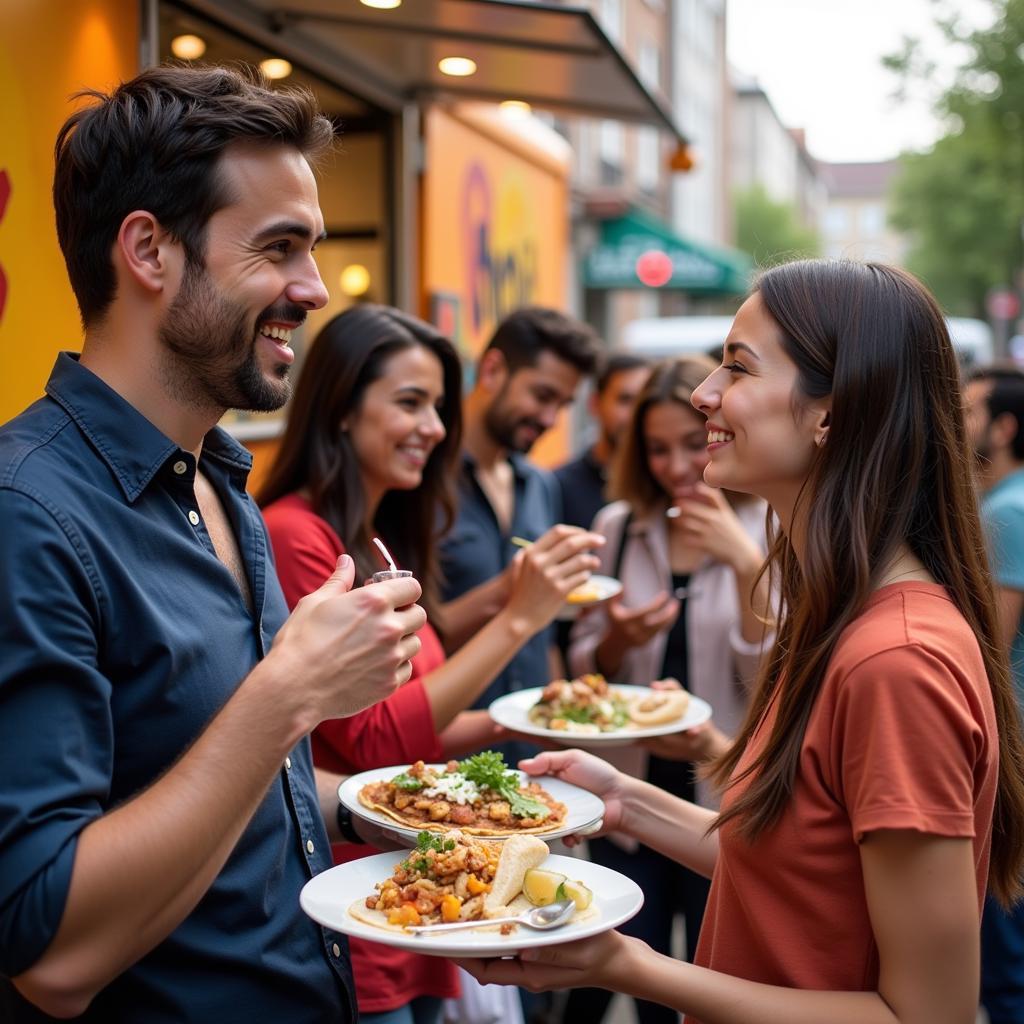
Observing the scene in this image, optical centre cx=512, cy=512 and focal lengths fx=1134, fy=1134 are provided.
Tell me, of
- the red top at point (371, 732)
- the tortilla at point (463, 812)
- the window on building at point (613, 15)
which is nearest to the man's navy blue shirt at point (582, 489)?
the red top at point (371, 732)

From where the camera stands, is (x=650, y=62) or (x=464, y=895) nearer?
(x=464, y=895)

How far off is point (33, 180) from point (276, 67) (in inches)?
88.7

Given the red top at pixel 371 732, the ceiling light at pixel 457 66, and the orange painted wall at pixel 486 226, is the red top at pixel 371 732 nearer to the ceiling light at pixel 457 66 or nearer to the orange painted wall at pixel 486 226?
the ceiling light at pixel 457 66

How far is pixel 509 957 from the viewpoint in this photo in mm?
1881

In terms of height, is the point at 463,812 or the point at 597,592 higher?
the point at 597,592

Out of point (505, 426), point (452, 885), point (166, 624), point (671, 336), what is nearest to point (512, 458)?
point (505, 426)

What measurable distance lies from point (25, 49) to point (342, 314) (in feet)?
3.90

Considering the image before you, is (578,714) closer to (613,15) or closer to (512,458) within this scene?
(512,458)

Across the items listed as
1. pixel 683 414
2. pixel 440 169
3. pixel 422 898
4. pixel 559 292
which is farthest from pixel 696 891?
pixel 559 292

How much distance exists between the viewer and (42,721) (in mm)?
1534

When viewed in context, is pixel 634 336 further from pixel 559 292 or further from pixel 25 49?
pixel 25 49

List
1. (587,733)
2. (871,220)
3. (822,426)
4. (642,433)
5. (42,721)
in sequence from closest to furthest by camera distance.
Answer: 1. (42,721)
2. (822,426)
3. (587,733)
4. (642,433)
5. (871,220)

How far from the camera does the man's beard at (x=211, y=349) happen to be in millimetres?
1906

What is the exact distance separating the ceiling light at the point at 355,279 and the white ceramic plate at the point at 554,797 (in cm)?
479
